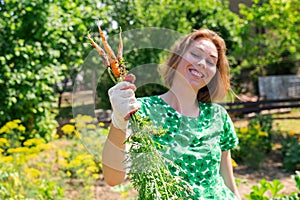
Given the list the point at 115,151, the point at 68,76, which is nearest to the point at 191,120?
the point at 115,151

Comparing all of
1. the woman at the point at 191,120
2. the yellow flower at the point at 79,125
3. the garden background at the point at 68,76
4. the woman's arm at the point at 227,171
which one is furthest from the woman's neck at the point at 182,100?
the garden background at the point at 68,76

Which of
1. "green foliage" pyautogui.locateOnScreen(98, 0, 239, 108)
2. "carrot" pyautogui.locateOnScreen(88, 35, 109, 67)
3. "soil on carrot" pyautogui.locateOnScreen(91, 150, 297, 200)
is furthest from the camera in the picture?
"green foliage" pyautogui.locateOnScreen(98, 0, 239, 108)

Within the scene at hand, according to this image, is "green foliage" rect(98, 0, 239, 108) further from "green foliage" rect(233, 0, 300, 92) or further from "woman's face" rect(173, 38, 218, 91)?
"woman's face" rect(173, 38, 218, 91)

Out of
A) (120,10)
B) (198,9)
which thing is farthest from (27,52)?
(198,9)

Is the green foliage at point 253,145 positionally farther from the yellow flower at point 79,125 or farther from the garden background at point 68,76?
the yellow flower at point 79,125

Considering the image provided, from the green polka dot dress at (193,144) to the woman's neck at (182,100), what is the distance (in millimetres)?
24

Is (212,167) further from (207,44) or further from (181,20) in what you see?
(181,20)

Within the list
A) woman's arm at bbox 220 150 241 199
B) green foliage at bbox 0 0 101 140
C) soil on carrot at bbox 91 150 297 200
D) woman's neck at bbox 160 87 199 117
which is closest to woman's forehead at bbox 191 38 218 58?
woman's neck at bbox 160 87 199 117

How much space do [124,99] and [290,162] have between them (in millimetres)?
4235

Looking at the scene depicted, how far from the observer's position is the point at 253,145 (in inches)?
201

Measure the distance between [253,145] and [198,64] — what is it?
12.9 ft

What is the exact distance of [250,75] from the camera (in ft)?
36.7

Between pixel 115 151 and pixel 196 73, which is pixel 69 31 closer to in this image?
pixel 196 73

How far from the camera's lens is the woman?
1363 millimetres
